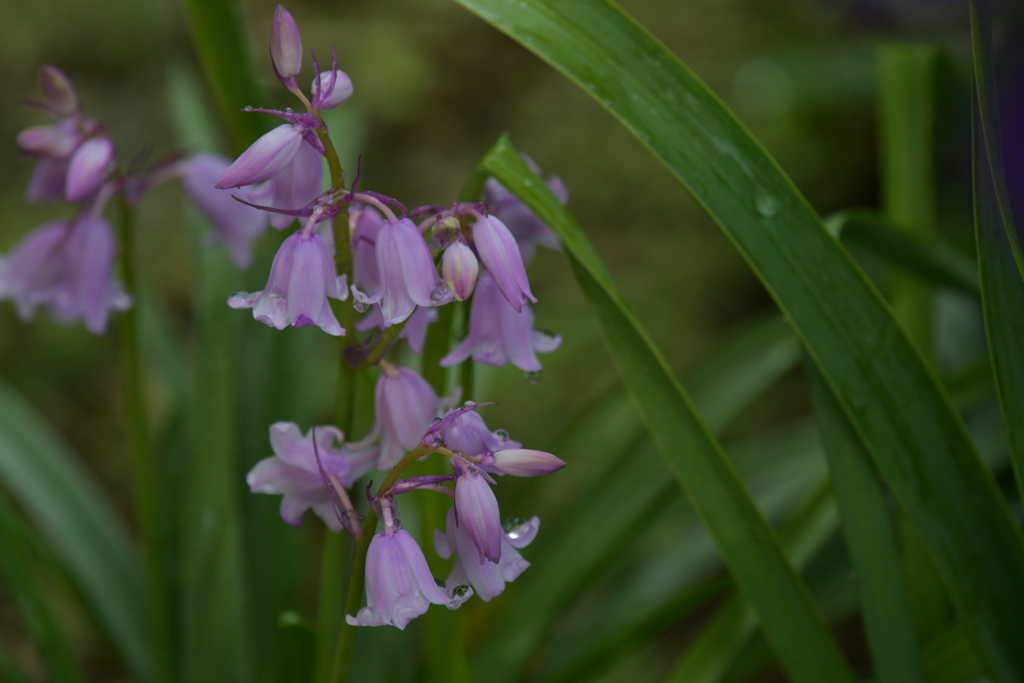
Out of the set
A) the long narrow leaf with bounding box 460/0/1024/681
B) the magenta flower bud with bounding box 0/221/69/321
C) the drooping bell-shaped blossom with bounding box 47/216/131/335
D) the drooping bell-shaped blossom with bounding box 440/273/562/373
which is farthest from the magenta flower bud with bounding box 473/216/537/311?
the magenta flower bud with bounding box 0/221/69/321

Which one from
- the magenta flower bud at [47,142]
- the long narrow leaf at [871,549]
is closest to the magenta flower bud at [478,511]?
the long narrow leaf at [871,549]

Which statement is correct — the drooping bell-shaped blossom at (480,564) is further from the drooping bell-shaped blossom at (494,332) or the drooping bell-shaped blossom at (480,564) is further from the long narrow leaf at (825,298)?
the long narrow leaf at (825,298)

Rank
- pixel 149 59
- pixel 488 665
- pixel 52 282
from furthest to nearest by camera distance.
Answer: pixel 149 59
pixel 488 665
pixel 52 282

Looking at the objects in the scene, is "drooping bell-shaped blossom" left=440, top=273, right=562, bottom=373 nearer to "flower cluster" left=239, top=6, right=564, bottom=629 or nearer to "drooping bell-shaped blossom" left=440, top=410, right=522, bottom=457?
"flower cluster" left=239, top=6, right=564, bottom=629

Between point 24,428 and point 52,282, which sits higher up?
point 52,282

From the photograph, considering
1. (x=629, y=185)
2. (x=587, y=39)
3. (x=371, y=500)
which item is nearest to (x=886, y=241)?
(x=587, y=39)

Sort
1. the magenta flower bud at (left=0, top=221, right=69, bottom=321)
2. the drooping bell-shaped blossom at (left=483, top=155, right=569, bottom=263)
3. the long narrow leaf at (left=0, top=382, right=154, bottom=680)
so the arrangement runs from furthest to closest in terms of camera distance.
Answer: the long narrow leaf at (left=0, top=382, right=154, bottom=680) < the magenta flower bud at (left=0, top=221, right=69, bottom=321) < the drooping bell-shaped blossom at (left=483, top=155, right=569, bottom=263)

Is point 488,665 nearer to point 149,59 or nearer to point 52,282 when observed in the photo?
point 52,282
